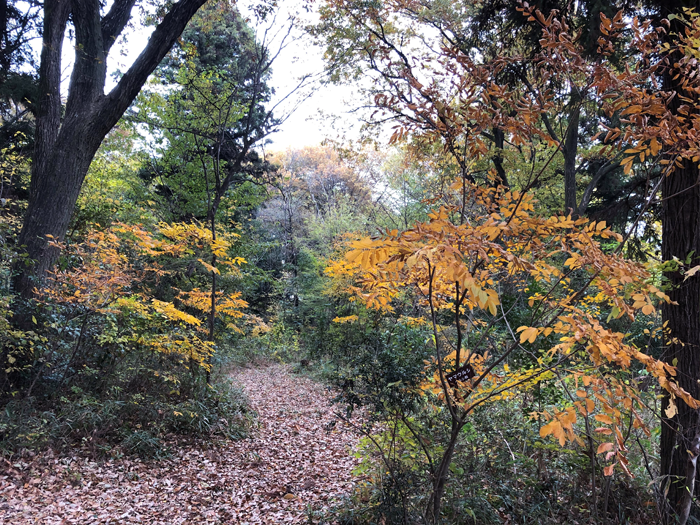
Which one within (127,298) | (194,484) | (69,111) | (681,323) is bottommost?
(194,484)

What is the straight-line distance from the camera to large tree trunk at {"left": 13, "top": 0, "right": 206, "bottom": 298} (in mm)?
4977

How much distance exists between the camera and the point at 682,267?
9.25 ft

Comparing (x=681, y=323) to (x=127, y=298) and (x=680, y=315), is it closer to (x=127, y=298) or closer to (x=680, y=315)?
(x=680, y=315)

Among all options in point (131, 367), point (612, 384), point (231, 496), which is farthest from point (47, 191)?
point (612, 384)

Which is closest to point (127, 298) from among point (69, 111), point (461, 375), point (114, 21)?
point (69, 111)

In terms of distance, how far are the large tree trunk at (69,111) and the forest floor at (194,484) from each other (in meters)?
2.30

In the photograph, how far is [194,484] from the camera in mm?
4379

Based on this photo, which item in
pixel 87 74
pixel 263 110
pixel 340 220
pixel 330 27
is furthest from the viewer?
pixel 340 220

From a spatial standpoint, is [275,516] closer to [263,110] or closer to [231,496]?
[231,496]

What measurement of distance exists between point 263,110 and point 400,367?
40.5ft

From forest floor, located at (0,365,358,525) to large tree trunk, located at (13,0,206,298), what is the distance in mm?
2300

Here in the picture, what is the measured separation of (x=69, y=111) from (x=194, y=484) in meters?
4.83

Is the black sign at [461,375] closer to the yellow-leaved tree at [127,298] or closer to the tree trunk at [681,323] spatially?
the tree trunk at [681,323]

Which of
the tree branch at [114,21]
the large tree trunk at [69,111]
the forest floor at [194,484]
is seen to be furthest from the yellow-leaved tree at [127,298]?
the tree branch at [114,21]
